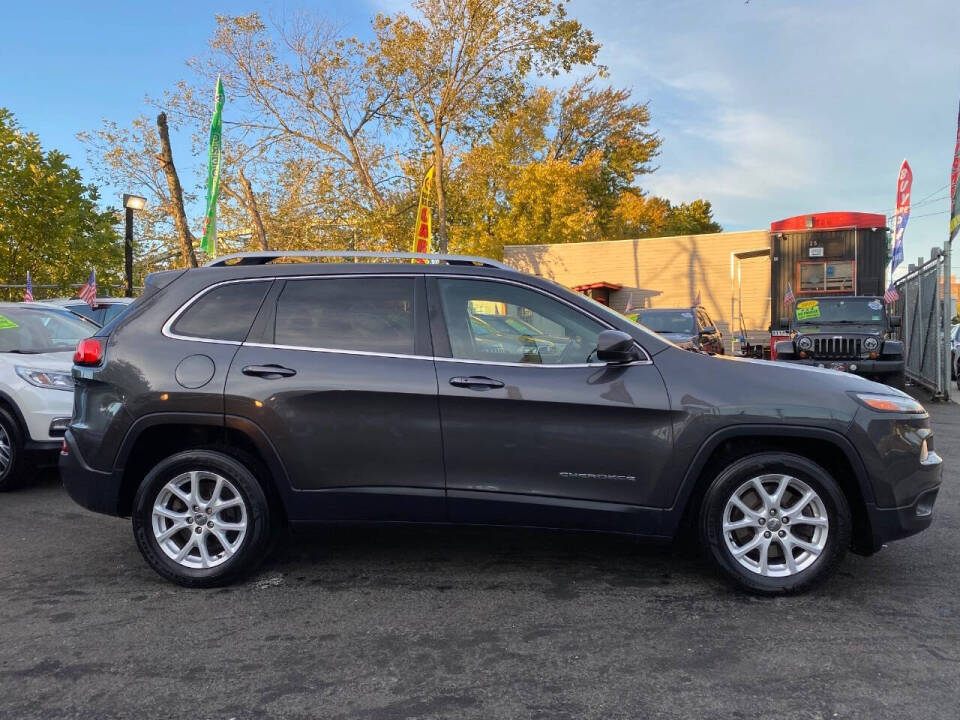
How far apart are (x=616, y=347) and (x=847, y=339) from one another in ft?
32.3

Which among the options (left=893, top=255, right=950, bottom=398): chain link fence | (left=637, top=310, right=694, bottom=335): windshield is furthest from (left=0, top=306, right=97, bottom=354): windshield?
(left=893, top=255, right=950, bottom=398): chain link fence

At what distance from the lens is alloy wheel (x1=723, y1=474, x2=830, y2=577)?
3664mm

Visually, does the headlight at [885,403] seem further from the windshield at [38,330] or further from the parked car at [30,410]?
the windshield at [38,330]

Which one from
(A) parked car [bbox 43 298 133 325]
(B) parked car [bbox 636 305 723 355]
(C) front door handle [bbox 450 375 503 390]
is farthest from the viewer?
(B) parked car [bbox 636 305 723 355]

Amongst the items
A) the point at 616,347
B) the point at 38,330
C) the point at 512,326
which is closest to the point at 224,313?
the point at 512,326

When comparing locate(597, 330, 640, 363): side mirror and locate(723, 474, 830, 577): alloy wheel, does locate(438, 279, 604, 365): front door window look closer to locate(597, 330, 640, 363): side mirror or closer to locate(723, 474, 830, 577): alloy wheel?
locate(597, 330, 640, 363): side mirror

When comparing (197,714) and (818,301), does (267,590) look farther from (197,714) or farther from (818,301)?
(818,301)

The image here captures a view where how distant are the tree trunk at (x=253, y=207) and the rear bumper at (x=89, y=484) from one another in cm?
2453

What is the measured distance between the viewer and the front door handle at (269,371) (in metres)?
3.87

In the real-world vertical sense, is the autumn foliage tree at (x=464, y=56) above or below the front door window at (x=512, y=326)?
above

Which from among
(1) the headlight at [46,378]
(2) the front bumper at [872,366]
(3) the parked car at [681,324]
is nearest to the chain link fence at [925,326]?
(2) the front bumper at [872,366]

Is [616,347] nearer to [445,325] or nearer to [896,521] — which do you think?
[445,325]

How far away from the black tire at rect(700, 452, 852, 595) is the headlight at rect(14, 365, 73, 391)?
17.7ft

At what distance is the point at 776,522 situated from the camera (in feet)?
12.1
